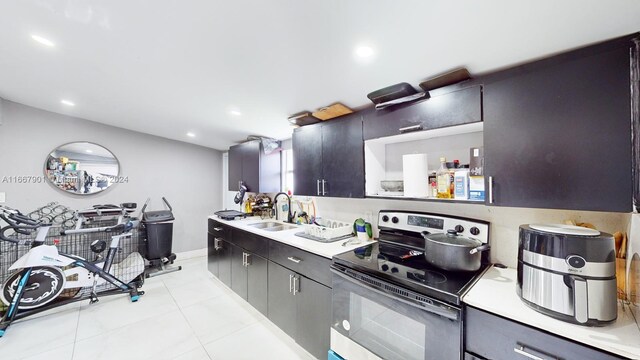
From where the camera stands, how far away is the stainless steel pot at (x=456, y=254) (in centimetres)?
128

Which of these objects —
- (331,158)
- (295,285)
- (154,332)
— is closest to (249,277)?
(295,285)

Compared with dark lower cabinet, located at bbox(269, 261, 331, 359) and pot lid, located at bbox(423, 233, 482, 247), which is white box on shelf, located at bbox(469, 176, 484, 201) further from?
dark lower cabinet, located at bbox(269, 261, 331, 359)

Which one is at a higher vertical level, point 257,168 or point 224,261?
point 257,168

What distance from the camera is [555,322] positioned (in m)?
0.89

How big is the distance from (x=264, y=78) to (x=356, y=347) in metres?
Result: 1.96

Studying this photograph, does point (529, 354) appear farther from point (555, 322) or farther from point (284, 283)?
point (284, 283)

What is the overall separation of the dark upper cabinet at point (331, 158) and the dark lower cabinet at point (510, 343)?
1095mm

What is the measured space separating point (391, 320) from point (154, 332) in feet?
7.62

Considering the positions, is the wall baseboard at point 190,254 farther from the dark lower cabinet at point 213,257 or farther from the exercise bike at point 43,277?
the exercise bike at point 43,277

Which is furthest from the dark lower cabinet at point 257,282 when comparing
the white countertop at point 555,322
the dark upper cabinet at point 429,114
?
the white countertop at point 555,322

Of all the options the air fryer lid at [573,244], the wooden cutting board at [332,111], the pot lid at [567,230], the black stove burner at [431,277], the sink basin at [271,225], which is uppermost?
the wooden cutting board at [332,111]

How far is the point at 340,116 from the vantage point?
6.88 ft

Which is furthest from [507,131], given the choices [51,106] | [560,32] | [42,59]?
[51,106]

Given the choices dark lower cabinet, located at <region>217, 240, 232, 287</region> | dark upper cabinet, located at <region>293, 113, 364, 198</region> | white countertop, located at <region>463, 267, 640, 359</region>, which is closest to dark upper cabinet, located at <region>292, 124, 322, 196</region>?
dark upper cabinet, located at <region>293, 113, 364, 198</region>
